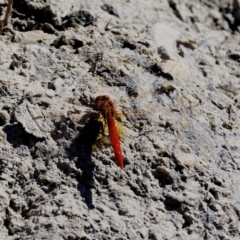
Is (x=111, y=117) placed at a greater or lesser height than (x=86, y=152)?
greater

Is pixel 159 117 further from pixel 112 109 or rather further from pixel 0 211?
pixel 0 211

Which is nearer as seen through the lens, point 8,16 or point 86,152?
point 86,152

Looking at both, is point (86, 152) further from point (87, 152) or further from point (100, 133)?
point (100, 133)

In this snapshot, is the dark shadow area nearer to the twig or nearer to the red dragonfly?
the red dragonfly

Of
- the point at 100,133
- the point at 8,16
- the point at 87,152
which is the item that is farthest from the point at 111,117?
the point at 8,16

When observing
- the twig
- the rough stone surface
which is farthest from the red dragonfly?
the twig

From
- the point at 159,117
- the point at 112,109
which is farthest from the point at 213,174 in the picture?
the point at 112,109
